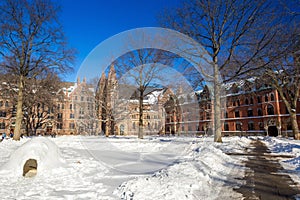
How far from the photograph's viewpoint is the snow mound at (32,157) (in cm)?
680

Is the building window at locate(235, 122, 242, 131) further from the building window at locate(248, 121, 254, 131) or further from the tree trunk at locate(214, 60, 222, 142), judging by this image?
the tree trunk at locate(214, 60, 222, 142)

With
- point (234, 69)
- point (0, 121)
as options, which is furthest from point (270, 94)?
point (0, 121)

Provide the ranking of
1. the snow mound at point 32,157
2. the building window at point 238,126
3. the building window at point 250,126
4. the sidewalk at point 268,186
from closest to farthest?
1. the sidewalk at point 268,186
2. the snow mound at point 32,157
3. the building window at point 250,126
4. the building window at point 238,126

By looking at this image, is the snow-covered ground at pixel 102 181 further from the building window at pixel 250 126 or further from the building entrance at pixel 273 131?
the building window at pixel 250 126

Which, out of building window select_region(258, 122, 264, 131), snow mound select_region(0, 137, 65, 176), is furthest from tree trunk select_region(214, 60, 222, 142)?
building window select_region(258, 122, 264, 131)

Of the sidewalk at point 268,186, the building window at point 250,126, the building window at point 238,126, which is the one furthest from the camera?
the building window at point 238,126

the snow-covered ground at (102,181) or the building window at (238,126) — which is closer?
the snow-covered ground at (102,181)

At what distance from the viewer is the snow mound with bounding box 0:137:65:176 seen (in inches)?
268

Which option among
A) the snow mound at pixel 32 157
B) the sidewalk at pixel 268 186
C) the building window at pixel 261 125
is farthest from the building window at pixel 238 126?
the snow mound at pixel 32 157

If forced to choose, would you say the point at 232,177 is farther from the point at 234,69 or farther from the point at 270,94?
the point at 270,94

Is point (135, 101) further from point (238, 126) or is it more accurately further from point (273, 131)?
point (238, 126)

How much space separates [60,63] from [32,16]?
5.35 meters

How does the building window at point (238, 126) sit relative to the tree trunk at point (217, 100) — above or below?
below

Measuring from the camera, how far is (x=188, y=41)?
567 inches
